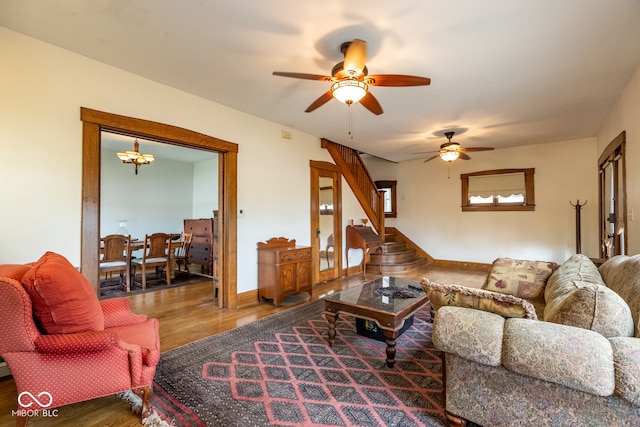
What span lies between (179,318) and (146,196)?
177 inches

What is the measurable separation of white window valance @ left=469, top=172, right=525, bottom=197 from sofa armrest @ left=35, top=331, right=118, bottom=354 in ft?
23.9

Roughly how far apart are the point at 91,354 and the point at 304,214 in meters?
3.79

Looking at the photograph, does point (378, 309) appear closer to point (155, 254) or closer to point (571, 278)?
point (571, 278)

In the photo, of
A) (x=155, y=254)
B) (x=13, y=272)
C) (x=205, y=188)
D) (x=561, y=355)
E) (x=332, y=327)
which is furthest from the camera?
(x=205, y=188)

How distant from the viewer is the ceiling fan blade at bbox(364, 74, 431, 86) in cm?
239

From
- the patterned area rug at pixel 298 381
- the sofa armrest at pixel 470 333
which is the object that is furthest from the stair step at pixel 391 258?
the sofa armrest at pixel 470 333

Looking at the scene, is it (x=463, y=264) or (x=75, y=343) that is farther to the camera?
(x=463, y=264)

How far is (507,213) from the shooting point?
6.49 m

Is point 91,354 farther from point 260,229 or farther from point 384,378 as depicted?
point 260,229

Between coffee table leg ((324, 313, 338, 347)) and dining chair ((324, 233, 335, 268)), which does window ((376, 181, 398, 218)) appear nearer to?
dining chair ((324, 233, 335, 268))

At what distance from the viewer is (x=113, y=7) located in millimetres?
2055

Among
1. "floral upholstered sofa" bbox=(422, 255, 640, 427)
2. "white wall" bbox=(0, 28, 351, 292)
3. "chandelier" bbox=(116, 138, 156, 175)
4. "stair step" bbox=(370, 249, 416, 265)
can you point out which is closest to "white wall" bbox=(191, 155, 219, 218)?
"chandelier" bbox=(116, 138, 156, 175)

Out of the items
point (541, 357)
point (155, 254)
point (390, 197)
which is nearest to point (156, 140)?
point (155, 254)

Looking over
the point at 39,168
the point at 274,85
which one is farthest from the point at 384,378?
the point at 39,168
